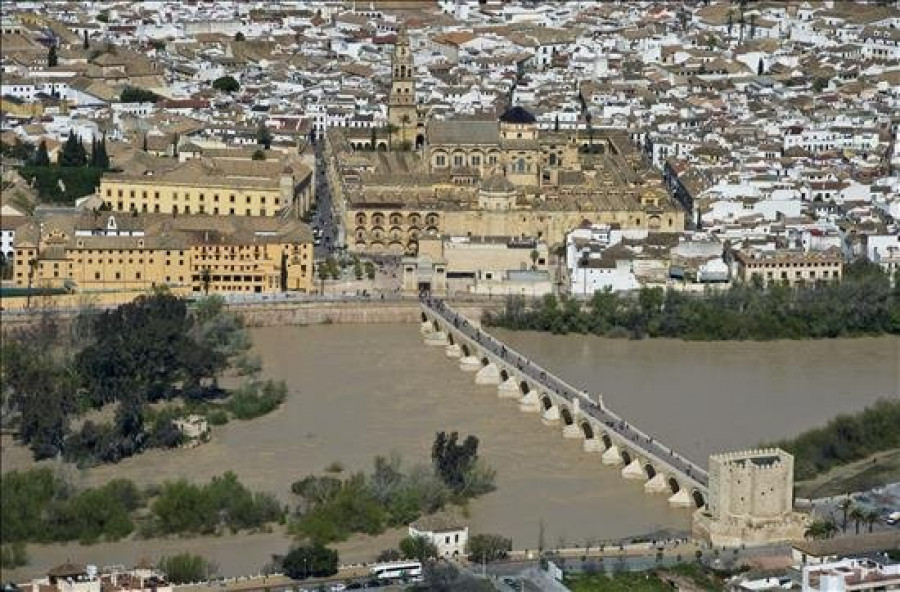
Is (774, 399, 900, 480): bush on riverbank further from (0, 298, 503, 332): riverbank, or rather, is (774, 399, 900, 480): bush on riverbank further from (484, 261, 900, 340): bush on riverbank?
(0, 298, 503, 332): riverbank

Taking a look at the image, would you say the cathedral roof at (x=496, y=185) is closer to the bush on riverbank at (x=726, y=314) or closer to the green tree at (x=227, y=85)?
the bush on riverbank at (x=726, y=314)

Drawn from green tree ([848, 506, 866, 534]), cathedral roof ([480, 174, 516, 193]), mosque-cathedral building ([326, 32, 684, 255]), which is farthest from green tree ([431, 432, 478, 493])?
cathedral roof ([480, 174, 516, 193])

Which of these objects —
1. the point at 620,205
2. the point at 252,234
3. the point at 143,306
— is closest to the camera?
the point at 143,306

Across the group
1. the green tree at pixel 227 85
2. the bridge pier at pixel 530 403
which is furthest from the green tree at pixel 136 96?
the bridge pier at pixel 530 403

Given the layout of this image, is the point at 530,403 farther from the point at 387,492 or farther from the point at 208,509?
the point at 208,509

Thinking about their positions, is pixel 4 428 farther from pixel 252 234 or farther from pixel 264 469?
pixel 252 234

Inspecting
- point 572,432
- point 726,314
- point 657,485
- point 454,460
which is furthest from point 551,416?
point 726,314

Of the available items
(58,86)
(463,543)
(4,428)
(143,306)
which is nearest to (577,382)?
(143,306)
